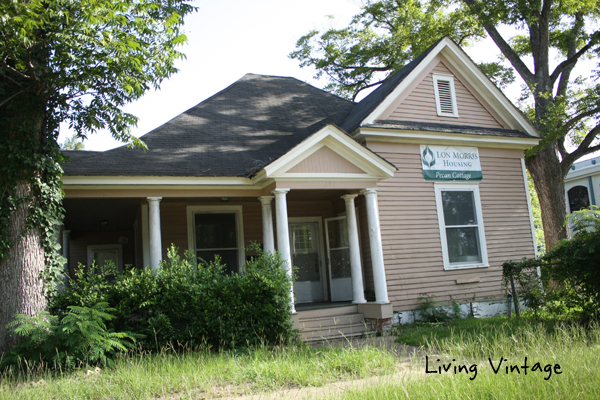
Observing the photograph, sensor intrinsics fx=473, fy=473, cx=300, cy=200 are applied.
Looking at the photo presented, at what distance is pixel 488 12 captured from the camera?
16.7 m

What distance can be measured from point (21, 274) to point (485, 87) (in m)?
11.3

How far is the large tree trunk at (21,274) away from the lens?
23.0 ft

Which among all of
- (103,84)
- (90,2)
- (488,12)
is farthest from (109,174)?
(488,12)

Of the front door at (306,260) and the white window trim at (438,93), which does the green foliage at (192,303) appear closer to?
the front door at (306,260)

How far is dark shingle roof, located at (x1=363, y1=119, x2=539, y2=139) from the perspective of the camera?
11.1 m

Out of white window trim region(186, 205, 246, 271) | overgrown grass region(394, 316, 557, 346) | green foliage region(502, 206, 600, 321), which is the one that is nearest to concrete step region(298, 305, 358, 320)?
overgrown grass region(394, 316, 557, 346)

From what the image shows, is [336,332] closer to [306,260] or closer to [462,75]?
[306,260]

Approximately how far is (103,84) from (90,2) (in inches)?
60.0

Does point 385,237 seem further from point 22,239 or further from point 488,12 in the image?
point 488,12

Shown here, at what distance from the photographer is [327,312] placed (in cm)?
972

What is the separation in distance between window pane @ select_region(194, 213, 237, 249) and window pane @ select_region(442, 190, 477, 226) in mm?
5218

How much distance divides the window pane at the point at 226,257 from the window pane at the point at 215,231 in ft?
0.41

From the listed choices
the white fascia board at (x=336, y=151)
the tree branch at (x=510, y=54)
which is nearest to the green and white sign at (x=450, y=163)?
the white fascia board at (x=336, y=151)

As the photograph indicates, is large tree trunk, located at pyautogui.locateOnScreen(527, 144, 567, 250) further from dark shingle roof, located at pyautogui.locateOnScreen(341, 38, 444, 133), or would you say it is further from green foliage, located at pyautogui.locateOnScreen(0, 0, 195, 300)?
green foliage, located at pyautogui.locateOnScreen(0, 0, 195, 300)
